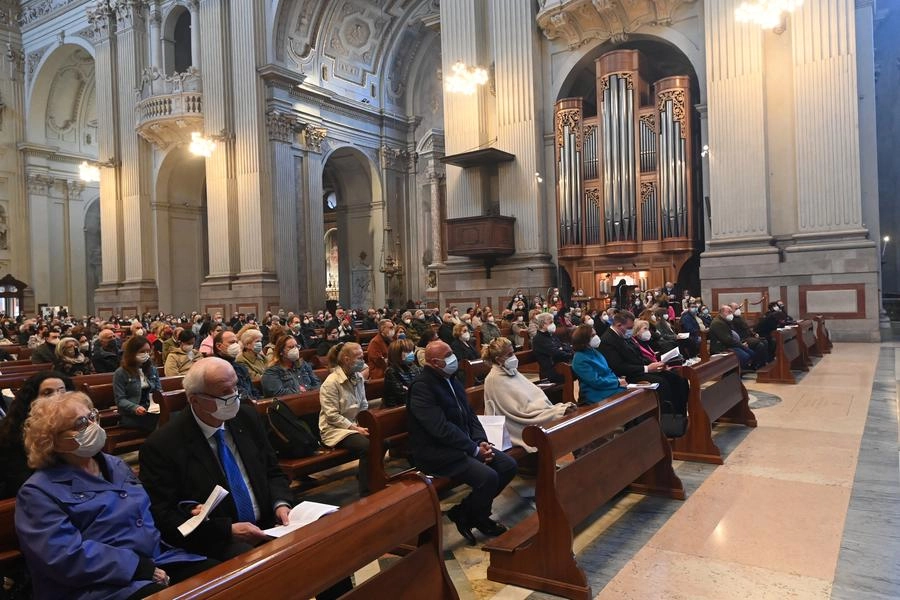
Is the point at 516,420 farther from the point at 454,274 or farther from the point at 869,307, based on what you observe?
the point at 454,274

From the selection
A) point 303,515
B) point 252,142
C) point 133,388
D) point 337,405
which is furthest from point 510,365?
point 252,142

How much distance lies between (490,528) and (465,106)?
48.1 ft

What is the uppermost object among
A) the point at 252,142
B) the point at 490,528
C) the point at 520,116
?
Answer: the point at 252,142

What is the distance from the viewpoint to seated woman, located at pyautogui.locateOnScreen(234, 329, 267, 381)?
6.49 metres

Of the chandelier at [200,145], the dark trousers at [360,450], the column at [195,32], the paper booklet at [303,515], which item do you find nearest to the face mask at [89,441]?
the paper booklet at [303,515]

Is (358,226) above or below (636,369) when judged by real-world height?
above

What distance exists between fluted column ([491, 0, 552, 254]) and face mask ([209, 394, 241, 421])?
14.1 m

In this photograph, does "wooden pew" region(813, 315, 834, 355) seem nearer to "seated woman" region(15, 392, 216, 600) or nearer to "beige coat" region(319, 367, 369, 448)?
"beige coat" region(319, 367, 369, 448)

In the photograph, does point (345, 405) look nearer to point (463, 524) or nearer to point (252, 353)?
point (463, 524)

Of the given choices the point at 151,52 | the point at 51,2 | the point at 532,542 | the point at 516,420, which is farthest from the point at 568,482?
the point at 51,2

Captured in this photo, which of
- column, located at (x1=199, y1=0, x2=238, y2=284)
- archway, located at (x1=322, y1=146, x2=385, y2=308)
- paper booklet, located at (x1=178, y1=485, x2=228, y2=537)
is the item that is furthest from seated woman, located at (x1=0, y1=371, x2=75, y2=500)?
archway, located at (x1=322, y1=146, x2=385, y2=308)

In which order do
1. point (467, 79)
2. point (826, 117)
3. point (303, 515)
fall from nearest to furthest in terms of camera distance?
point (303, 515), point (826, 117), point (467, 79)

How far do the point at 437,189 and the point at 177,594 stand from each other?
22.9 m

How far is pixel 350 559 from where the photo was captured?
210cm
